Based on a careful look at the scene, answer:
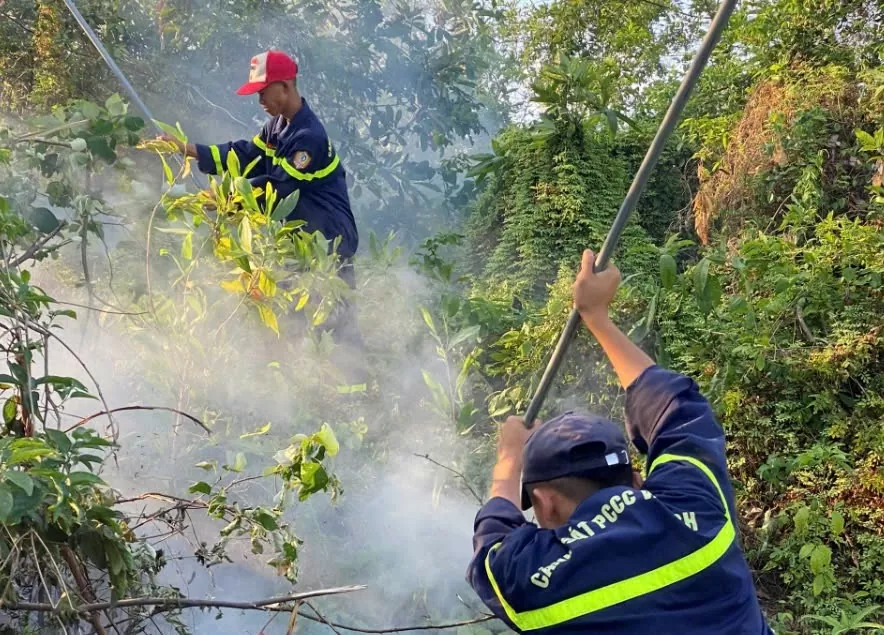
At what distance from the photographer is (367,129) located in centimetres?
744

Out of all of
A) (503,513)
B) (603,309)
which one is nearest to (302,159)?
(603,309)

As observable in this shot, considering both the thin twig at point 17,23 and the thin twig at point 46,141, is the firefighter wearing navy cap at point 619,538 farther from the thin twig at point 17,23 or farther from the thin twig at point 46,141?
the thin twig at point 17,23

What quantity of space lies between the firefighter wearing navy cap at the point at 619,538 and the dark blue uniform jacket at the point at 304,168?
2796 mm

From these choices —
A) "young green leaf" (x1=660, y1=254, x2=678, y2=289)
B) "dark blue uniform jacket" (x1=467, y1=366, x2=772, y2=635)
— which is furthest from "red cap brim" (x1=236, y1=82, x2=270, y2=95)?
"dark blue uniform jacket" (x1=467, y1=366, x2=772, y2=635)

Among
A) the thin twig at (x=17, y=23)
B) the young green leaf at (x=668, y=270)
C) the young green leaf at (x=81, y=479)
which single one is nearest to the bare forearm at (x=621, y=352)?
the young green leaf at (x=668, y=270)

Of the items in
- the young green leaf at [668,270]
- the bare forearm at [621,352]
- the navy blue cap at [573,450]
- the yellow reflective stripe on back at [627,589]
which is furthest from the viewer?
the young green leaf at [668,270]

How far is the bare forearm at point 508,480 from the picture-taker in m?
1.69

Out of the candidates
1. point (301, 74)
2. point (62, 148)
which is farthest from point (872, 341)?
point (301, 74)

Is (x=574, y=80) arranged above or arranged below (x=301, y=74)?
above

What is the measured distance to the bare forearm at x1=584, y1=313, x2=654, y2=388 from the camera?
1.83 m

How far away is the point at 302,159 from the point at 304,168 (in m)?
0.05

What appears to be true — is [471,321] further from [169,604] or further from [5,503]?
[5,503]

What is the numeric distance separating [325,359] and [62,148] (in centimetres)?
139

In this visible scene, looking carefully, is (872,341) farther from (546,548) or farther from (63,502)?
(63,502)
